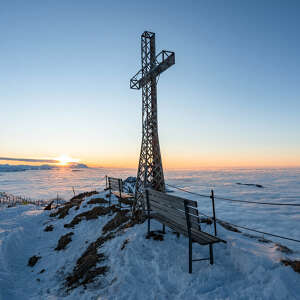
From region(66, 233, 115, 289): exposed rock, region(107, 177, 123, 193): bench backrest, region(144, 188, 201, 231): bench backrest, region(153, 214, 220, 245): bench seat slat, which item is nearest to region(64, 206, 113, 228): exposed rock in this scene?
region(107, 177, 123, 193): bench backrest

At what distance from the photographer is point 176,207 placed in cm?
Answer: 515

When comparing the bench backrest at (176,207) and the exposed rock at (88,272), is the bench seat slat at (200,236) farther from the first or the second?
the exposed rock at (88,272)

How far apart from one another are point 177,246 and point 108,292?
224 cm

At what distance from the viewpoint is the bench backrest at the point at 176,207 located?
4.68m

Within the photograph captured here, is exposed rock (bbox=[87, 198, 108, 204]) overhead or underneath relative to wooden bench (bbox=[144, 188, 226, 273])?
underneath

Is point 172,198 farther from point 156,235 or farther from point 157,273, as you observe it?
point 156,235

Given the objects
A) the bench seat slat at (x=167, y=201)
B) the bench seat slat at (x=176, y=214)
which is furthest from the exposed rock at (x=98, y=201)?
the bench seat slat at (x=176, y=214)

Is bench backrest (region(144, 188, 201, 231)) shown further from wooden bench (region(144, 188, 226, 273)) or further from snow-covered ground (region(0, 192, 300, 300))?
snow-covered ground (region(0, 192, 300, 300))

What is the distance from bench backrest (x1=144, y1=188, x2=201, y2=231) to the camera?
15.3 feet

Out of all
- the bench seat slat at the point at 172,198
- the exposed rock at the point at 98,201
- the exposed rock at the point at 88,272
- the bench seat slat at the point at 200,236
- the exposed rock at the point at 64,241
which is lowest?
the exposed rock at the point at 64,241

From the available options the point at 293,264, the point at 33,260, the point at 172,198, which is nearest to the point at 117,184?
the point at 33,260

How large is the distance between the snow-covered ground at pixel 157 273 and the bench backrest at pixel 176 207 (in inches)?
37.9

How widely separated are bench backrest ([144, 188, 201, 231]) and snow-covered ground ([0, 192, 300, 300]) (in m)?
0.96

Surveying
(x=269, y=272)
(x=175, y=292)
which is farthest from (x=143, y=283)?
(x=269, y=272)
